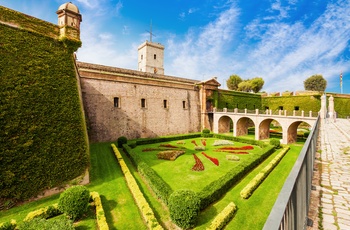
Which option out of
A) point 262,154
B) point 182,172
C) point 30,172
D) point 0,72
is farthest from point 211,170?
point 0,72

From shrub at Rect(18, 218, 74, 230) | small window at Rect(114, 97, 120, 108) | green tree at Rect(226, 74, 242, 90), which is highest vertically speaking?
green tree at Rect(226, 74, 242, 90)

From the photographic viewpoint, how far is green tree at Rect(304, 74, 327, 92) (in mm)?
48800

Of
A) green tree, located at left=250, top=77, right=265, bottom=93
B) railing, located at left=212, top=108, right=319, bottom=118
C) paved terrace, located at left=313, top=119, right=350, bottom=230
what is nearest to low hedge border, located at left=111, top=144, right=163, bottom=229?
paved terrace, located at left=313, top=119, right=350, bottom=230

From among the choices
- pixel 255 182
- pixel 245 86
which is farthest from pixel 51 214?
pixel 245 86

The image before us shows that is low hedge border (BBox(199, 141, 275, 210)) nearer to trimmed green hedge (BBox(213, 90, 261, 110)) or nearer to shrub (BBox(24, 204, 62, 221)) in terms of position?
shrub (BBox(24, 204, 62, 221))

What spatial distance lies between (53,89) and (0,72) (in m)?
2.18

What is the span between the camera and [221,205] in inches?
353

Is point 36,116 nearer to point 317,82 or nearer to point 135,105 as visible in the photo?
point 135,105

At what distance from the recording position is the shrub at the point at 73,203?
751cm

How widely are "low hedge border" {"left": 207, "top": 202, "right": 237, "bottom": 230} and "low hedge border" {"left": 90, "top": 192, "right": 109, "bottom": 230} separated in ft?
13.4

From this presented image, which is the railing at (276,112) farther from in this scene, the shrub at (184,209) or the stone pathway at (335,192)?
the shrub at (184,209)

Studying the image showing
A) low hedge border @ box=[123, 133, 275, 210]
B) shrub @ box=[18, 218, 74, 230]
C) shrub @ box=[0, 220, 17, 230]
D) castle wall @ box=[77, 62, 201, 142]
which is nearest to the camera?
shrub @ box=[18, 218, 74, 230]

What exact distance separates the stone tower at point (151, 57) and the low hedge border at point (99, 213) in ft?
111

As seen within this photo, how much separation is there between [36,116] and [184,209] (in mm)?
8389
